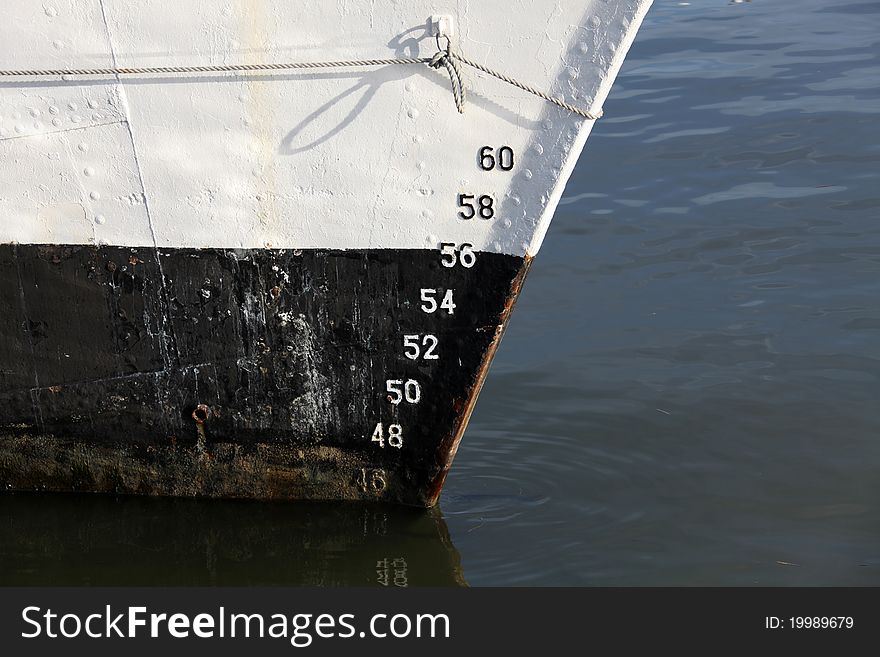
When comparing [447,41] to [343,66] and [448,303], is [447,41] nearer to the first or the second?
[343,66]

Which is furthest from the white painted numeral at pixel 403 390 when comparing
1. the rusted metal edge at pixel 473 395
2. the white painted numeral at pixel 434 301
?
the white painted numeral at pixel 434 301

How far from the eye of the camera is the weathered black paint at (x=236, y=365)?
14.0ft

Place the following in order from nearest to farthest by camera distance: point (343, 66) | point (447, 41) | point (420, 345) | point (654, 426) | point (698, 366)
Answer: point (447, 41)
point (343, 66)
point (420, 345)
point (654, 426)
point (698, 366)

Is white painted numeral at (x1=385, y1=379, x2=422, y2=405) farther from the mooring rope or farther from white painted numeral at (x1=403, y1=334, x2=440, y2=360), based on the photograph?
the mooring rope

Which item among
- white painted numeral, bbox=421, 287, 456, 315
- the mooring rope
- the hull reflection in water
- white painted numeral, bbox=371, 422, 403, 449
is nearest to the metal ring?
the mooring rope

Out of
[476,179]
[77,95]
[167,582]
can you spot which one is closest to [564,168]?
[476,179]

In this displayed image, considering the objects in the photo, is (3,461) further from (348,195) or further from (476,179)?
(476,179)

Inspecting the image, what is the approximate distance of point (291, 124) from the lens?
3.99 m

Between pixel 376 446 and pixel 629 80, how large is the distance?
6994 mm

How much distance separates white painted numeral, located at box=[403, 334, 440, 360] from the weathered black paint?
0.03m

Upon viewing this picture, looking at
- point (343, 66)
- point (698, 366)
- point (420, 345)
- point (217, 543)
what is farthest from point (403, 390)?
point (698, 366)

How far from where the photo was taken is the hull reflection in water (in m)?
4.45

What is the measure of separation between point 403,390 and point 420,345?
0.66 ft

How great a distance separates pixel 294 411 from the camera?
448 centimetres
